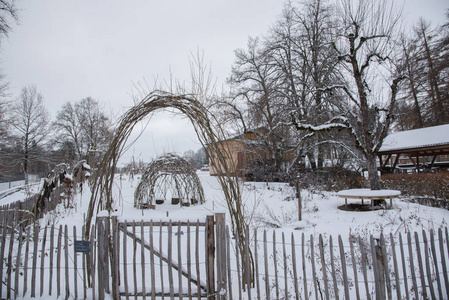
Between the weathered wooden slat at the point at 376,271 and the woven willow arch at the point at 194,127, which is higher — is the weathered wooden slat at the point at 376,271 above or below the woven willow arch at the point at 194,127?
below

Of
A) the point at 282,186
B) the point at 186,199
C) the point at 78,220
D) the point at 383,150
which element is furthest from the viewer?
the point at 383,150

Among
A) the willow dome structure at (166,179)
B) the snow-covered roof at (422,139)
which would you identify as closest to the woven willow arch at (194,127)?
the willow dome structure at (166,179)

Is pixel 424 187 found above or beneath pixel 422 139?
beneath

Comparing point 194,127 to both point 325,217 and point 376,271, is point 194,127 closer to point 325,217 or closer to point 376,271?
point 376,271

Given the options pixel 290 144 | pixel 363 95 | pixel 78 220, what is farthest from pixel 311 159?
pixel 78 220

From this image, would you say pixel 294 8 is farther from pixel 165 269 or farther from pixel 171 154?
pixel 165 269

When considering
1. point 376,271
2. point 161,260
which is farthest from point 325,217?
point 161,260

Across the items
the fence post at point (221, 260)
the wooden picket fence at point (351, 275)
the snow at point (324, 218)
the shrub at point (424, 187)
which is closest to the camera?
the wooden picket fence at point (351, 275)

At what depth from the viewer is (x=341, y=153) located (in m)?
14.2

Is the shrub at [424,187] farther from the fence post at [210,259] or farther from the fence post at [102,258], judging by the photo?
the fence post at [102,258]

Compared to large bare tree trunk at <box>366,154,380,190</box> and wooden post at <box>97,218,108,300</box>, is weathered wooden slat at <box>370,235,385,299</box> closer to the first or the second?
wooden post at <box>97,218,108,300</box>

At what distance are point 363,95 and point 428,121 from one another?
57.1 ft

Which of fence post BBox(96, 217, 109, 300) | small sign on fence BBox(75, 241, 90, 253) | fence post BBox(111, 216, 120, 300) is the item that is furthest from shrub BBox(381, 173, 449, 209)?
small sign on fence BBox(75, 241, 90, 253)

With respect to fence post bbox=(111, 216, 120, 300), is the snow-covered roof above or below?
above
